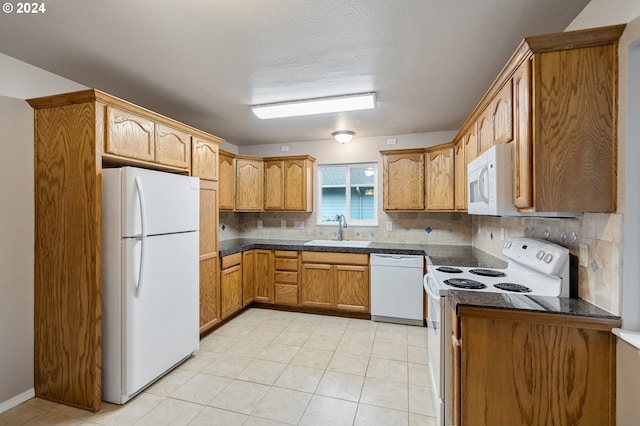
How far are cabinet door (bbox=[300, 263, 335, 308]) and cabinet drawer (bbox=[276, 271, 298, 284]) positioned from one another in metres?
0.10

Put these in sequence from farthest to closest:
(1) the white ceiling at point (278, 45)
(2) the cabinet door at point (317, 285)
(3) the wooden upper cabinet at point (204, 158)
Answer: (2) the cabinet door at point (317, 285), (3) the wooden upper cabinet at point (204, 158), (1) the white ceiling at point (278, 45)

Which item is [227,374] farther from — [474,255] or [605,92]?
[605,92]

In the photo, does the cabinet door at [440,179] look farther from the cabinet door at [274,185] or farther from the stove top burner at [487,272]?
the cabinet door at [274,185]

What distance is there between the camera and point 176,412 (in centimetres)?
192

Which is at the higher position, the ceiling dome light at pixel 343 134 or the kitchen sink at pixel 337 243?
the ceiling dome light at pixel 343 134

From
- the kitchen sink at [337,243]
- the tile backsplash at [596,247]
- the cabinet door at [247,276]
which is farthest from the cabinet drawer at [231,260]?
the tile backsplash at [596,247]

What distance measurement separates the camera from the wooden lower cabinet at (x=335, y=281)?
354 cm

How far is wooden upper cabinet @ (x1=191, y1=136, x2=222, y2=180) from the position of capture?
2838 mm

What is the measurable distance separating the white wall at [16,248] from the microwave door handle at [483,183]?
3096 mm

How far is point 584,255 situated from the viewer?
58.7 inches

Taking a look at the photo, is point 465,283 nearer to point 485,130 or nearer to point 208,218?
point 485,130

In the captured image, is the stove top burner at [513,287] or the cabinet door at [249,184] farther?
the cabinet door at [249,184]

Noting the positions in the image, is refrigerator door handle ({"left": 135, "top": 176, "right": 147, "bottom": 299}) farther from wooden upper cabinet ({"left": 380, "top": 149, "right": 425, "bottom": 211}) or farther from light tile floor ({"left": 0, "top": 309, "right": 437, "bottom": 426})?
wooden upper cabinet ({"left": 380, "top": 149, "right": 425, "bottom": 211})

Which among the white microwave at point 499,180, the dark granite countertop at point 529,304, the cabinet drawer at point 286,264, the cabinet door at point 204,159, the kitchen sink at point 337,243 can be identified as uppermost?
the cabinet door at point 204,159
